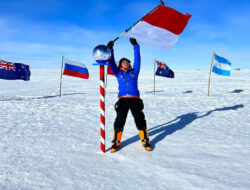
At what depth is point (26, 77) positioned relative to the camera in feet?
39.2

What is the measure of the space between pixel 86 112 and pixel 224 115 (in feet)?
17.9

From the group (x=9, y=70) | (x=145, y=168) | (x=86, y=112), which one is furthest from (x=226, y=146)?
(x=9, y=70)

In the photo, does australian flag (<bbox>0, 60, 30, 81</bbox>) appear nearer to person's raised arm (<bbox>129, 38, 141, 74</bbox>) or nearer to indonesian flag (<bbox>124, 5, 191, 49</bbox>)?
indonesian flag (<bbox>124, 5, 191, 49</bbox>)

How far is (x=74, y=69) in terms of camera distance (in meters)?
12.3

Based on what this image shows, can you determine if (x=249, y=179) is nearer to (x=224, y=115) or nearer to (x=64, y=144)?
(x=64, y=144)

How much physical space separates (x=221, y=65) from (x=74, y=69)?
9599mm

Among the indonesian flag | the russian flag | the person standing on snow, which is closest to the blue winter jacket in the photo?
the person standing on snow

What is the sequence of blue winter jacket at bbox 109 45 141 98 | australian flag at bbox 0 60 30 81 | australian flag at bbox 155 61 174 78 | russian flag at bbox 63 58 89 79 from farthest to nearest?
australian flag at bbox 155 61 174 78
russian flag at bbox 63 58 89 79
australian flag at bbox 0 60 30 81
blue winter jacket at bbox 109 45 141 98

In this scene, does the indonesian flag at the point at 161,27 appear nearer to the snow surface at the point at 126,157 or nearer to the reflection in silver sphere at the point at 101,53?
the reflection in silver sphere at the point at 101,53

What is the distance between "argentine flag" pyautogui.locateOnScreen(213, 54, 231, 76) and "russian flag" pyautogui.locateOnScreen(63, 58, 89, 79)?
334 inches

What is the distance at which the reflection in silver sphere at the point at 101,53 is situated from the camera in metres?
3.33

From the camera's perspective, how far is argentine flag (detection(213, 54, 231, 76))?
12.9m

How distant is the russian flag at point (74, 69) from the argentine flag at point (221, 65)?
27.8 feet

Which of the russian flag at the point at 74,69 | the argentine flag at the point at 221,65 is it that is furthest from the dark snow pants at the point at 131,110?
the argentine flag at the point at 221,65
